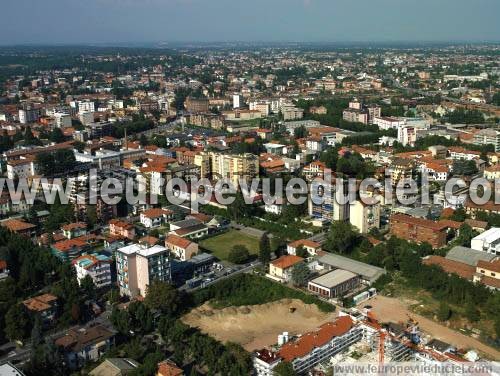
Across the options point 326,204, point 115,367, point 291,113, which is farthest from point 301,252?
point 291,113

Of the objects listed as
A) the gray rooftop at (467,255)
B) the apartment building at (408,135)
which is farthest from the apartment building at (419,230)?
the apartment building at (408,135)

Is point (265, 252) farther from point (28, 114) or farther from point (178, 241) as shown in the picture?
point (28, 114)

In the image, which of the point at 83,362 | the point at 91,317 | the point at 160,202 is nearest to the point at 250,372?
the point at 83,362

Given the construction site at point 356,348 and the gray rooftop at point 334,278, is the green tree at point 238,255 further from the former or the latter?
the construction site at point 356,348

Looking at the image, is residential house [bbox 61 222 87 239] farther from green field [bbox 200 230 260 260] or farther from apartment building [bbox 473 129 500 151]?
apartment building [bbox 473 129 500 151]

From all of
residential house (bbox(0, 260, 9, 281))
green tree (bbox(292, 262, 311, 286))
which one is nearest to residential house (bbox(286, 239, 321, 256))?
green tree (bbox(292, 262, 311, 286))

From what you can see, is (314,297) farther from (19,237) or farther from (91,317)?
(19,237)
